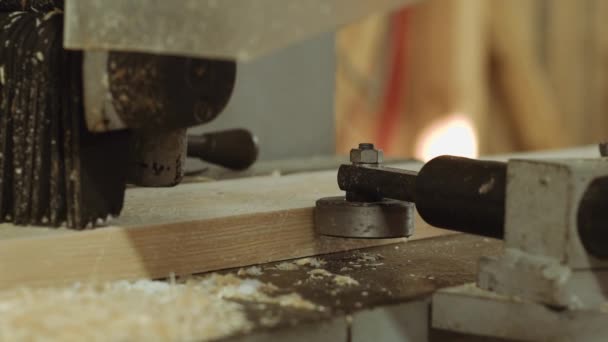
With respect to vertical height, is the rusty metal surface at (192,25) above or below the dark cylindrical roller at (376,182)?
above

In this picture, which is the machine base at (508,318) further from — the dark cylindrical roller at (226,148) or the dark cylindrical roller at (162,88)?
the dark cylindrical roller at (226,148)

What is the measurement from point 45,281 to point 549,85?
3.98m

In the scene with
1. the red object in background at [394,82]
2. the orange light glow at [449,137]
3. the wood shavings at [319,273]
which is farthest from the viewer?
the red object in background at [394,82]

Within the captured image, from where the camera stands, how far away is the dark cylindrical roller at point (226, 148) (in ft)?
4.37

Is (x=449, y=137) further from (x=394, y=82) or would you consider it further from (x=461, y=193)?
(x=461, y=193)

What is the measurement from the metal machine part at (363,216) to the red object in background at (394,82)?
2810mm

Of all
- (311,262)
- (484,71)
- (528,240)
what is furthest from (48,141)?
(484,71)

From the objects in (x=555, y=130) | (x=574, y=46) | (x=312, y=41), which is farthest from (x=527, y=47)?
(x=312, y=41)

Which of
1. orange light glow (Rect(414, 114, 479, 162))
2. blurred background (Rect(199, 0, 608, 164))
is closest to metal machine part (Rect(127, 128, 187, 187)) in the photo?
blurred background (Rect(199, 0, 608, 164))

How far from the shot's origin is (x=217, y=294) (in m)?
0.81

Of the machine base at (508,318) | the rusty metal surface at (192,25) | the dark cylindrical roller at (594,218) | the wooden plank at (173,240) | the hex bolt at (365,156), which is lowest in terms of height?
the machine base at (508,318)

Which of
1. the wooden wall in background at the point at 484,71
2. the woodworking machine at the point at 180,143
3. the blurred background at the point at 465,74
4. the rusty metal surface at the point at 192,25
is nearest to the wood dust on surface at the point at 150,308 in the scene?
the woodworking machine at the point at 180,143

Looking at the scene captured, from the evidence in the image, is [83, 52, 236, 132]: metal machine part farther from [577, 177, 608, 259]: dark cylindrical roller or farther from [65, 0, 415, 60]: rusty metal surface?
[577, 177, 608, 259]: dark cylindrical roller

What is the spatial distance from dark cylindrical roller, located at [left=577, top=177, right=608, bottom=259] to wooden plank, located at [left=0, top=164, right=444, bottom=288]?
35 centimetres
